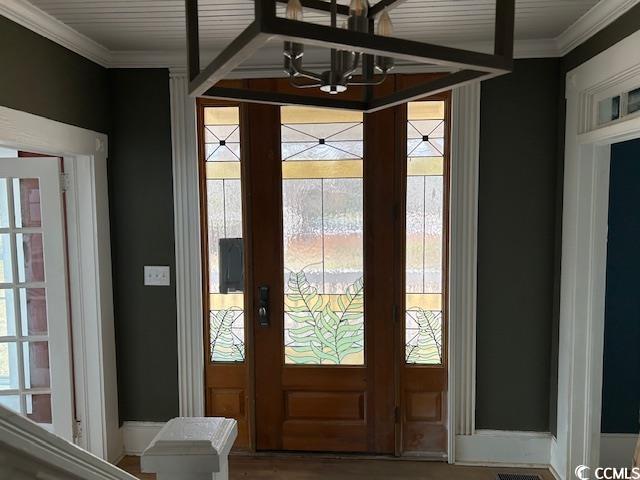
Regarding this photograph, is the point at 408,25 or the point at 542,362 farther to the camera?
the point at 542,362

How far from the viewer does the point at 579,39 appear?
8.80 ft

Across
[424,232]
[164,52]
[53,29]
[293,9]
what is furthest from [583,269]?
[53,29]

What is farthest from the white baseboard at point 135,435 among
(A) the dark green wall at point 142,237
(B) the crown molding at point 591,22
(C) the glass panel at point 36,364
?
(B) the crown molding at point 591,22

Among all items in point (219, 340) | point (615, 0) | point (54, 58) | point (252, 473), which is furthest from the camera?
point (219, 340)

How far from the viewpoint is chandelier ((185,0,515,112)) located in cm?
87

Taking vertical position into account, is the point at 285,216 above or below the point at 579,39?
below

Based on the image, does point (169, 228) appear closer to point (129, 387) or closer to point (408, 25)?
point (129, 387)

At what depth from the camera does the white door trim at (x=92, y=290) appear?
2994 mm

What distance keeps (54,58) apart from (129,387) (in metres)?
2.03

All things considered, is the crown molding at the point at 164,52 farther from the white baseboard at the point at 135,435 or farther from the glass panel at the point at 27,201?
the white baseboard at the point at 135,435

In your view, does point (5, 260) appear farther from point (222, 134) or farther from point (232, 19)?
point (232, 19)

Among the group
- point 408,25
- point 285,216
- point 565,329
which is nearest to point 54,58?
point 285,216

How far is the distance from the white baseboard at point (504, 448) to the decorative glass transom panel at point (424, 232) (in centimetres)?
53

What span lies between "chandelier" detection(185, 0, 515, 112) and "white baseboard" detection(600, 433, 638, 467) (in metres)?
2.73
